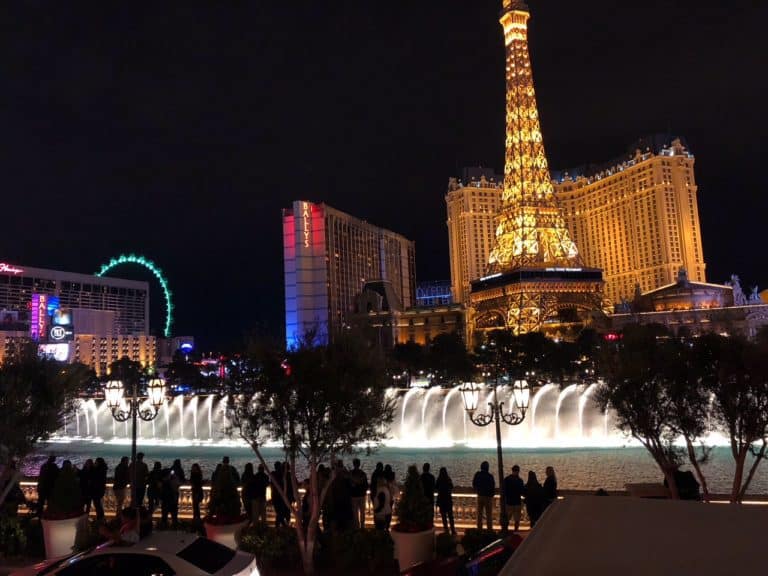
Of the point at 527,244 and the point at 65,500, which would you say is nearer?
the point at 65,500

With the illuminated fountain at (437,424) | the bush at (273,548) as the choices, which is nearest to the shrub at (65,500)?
the bush at (273,548)

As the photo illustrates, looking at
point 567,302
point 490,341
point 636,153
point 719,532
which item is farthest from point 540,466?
point 636,153

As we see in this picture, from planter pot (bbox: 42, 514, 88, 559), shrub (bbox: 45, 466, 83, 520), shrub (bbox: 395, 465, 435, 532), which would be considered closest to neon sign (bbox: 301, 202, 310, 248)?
shrub (bbox: 45, 466, 83, 520)

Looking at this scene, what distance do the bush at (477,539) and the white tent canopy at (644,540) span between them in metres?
6.18

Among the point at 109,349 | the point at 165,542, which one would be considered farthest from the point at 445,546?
the point at 109,349

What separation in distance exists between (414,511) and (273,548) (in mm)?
2788

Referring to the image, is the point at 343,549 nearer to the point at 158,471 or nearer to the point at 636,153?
the point at 158,471

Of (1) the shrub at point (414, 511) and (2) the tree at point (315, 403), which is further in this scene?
(2) the tree at point (315, 403)

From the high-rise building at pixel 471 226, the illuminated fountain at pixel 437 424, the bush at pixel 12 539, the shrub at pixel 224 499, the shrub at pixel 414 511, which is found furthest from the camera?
the high-rise building at pixel 471 226

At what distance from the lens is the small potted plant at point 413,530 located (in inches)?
373

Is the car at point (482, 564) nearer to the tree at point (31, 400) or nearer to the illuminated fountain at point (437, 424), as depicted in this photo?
the tree at point (31, 400)

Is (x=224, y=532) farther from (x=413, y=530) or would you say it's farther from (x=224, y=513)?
(x=413, y=530)

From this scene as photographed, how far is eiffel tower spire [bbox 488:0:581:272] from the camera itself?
92875 millimetres

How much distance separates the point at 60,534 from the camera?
11.4m
